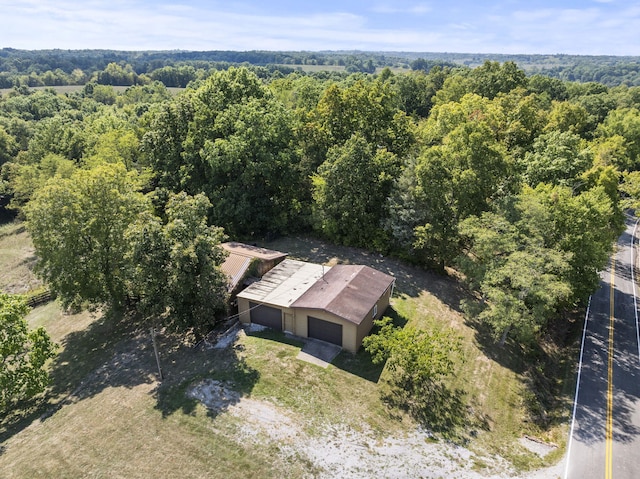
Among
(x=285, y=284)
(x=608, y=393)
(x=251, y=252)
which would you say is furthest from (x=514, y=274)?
(x=251, y=252)

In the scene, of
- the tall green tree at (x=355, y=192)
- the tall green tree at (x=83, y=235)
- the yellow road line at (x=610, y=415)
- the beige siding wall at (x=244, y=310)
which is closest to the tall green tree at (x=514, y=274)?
the yellow road line at (x=610, y=415)

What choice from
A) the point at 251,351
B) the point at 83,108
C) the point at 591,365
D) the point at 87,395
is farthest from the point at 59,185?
the point at 83,108

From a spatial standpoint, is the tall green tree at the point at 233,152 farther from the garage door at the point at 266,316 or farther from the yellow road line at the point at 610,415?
the yellow road line at the point at 610,415

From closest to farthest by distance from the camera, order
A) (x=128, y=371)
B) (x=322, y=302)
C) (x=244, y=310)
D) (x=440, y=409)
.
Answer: (x=440, y=409), (x=128, y=371), (x=322, y=302), (x=244, y=310)

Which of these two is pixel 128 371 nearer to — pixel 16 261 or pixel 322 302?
pixel 322 302

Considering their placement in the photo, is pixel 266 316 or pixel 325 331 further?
pixel 266 316
